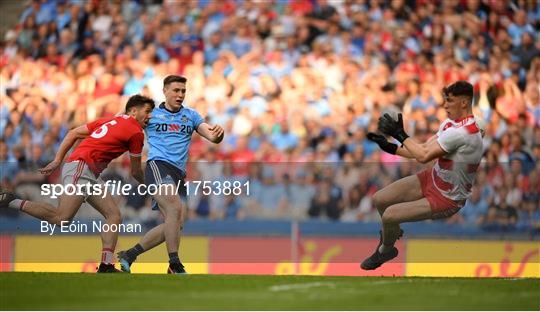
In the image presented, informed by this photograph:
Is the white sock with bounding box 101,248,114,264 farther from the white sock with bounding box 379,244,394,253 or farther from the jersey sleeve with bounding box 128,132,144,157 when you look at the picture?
the white sock with bounding box 379,244,394,253

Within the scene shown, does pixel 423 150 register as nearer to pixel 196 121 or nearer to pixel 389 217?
pixel 389 217

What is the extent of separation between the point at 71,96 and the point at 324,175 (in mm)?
6537

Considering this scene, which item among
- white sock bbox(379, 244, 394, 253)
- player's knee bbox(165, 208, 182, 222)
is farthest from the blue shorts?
white sock bbox(379, 244, 394, 253)

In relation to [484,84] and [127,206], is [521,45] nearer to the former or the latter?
[484,84]

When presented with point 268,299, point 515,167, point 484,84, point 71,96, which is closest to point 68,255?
point 268,299

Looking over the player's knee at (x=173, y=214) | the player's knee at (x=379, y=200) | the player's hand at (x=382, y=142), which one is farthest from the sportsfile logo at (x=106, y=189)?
the player's hand at (x=382, y=142)

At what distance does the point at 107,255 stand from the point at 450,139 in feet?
11.8

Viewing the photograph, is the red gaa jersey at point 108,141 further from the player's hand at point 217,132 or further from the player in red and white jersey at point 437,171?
the player in red and white jersey at point 437,171

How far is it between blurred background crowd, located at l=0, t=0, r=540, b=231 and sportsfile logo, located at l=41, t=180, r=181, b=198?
317cm

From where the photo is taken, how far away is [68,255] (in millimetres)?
13070

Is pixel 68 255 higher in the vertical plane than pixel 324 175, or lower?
lower

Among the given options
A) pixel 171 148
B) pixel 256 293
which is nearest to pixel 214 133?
pixel 171 148

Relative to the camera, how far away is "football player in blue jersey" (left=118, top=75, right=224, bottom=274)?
39.1 feet

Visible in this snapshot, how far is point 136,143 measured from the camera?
1199 cm
